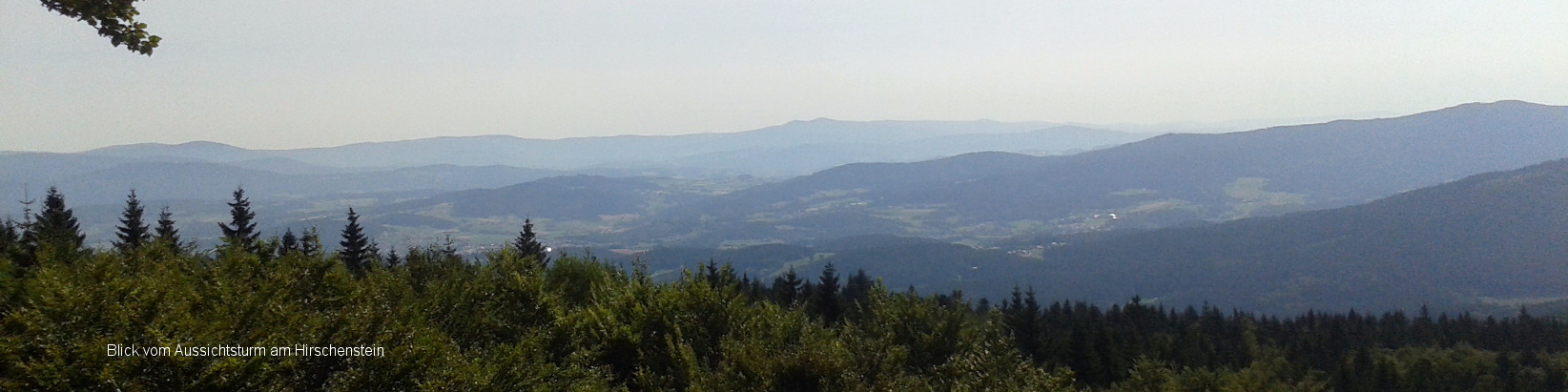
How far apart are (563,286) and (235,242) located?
44.7 ft

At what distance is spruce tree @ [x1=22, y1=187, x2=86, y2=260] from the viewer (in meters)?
24.4

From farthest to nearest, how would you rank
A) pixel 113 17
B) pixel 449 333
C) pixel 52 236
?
pixel 52 236 < pixel 449 333 < pixel 113 17

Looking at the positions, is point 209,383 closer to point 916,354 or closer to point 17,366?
point 17,366

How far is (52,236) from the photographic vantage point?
1399 inches

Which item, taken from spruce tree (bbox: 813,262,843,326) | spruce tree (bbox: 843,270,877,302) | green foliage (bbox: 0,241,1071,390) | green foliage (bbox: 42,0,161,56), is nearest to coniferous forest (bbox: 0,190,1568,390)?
green foliage (bbox: 0,241,1071,390)

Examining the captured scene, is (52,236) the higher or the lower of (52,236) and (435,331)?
the higher

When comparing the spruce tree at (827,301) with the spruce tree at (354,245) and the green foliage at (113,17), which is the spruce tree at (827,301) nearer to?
the spruce tree at (354,245)

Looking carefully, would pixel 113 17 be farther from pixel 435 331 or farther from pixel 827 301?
pixel 827 301

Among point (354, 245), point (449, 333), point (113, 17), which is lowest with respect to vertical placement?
point (354, 245)

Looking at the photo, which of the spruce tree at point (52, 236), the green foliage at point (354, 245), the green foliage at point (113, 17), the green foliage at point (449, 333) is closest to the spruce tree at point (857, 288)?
the green foliage at point (354, 245)

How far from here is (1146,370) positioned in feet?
180

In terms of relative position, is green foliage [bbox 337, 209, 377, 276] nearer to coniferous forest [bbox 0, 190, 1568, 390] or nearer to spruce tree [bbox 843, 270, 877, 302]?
coniferous forest [bbox 0, 190, 1568, 390]

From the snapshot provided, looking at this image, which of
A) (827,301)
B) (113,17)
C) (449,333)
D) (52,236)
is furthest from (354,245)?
(113,17)

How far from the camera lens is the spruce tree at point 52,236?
2443 cm
